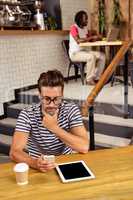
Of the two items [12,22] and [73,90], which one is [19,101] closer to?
[73,90]

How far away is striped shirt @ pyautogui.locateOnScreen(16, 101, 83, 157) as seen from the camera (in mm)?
2209

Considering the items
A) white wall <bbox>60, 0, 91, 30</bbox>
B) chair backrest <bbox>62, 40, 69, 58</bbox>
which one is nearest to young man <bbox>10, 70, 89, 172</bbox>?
chair backrest <bbox>62, 40, 69, 58</bbox>

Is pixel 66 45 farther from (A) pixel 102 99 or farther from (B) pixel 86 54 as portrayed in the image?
(A) pixel 102 99

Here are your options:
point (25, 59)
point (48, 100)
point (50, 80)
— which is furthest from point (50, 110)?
point (25, 59)

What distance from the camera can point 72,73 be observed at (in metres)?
7.38

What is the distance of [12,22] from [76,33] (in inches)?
46.9

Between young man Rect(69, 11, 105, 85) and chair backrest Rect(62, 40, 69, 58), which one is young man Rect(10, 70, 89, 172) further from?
chair backrest Rect(62, 40, 69, 58)

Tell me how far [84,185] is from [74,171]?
146 millimetres

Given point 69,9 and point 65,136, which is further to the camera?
point 69,9

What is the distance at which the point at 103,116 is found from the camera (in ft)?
15.1

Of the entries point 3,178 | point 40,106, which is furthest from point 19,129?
point 3,178

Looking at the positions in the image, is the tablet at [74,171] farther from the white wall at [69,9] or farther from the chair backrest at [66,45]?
the white wall at [69,9]

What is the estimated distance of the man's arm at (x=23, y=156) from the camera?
170 cm

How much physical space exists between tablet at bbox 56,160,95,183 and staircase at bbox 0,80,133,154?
1.72 metres
